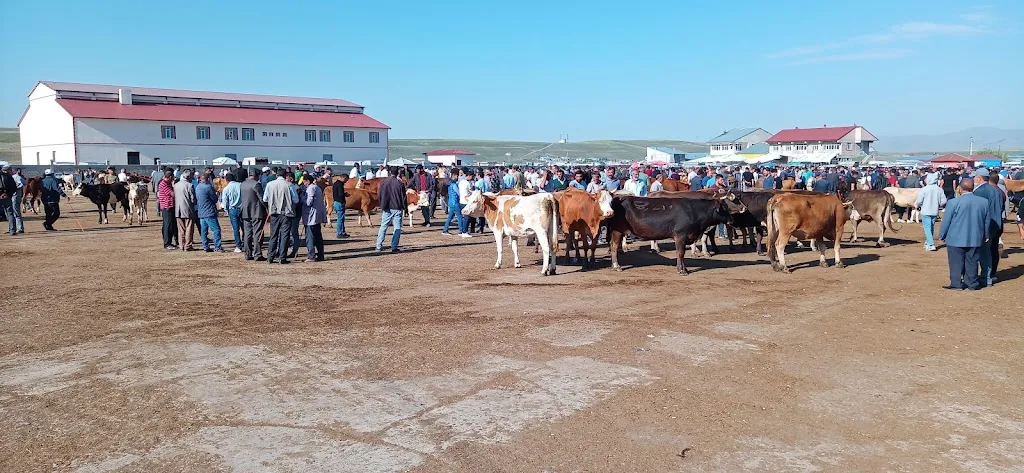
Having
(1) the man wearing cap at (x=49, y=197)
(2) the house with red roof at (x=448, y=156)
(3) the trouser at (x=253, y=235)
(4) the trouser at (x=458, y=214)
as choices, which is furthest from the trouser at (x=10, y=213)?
(2) the house with red roof at (x=448, y=156)

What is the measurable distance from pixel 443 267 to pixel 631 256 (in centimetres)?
412

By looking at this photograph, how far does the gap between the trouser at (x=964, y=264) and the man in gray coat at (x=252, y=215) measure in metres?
12.0

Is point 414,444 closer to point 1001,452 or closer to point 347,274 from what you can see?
point 1001,452

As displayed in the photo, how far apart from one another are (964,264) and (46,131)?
69.7 meters

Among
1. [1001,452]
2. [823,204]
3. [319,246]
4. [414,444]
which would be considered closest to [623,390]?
[414,444]

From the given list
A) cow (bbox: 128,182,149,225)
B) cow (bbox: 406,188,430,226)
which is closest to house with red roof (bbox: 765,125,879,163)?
cow (bbox: 406,188,430,226)

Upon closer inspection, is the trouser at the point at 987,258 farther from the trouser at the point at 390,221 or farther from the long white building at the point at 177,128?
the long white building at the point at 177,128

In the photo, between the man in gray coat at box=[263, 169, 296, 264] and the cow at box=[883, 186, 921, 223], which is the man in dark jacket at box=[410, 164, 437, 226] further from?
the cow at box=[883, 186, 921, 223]

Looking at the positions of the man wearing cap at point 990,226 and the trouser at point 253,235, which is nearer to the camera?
the man wearing cap at point 990,226

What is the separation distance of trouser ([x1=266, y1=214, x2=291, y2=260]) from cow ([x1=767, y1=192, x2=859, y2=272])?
898cm

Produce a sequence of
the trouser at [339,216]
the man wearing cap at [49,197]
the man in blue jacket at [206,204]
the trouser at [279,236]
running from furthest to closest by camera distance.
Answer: the man wearing cap at [49,197] → the trouser at [339,216] → the man in blue jacket at [206,204] → the trouser at [279,236]

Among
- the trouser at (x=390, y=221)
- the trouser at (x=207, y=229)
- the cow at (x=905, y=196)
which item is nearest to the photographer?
the trouser at (x=390, y=221)

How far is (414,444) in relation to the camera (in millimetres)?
5324

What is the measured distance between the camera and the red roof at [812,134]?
103625mm
